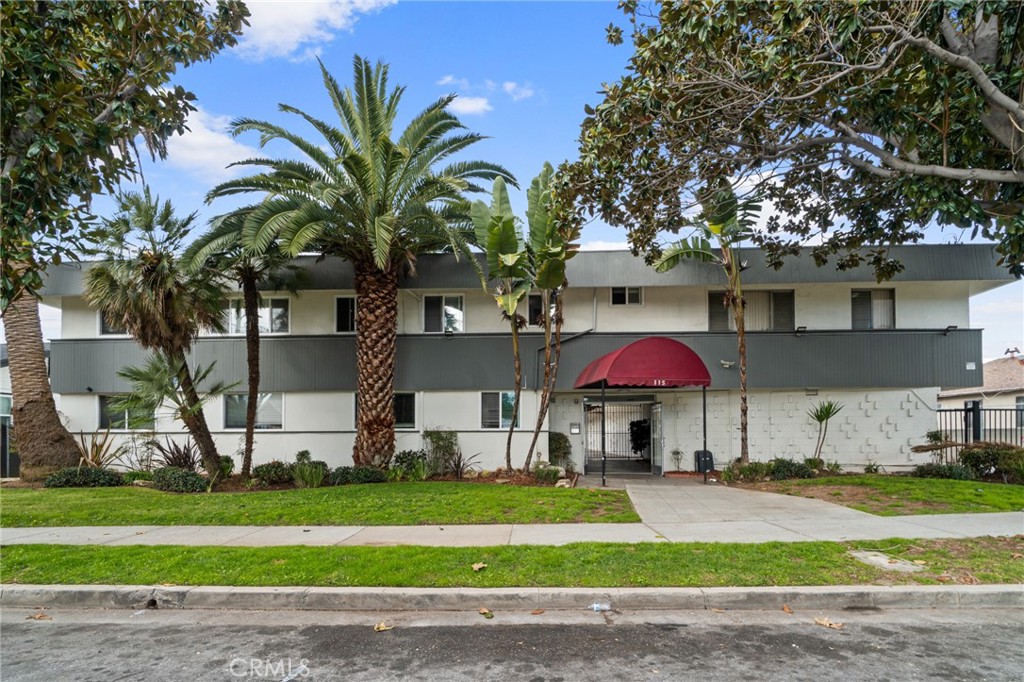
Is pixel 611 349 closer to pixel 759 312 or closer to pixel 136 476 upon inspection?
pixel 759 312

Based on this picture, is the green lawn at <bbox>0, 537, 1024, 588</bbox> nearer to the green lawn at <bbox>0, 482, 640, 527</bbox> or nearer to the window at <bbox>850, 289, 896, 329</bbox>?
the green lawn at <bbox>0, 482, 640, 527</bbox>

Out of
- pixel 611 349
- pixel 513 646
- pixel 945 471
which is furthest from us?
pixel 611 349

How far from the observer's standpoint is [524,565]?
7246 millimetres

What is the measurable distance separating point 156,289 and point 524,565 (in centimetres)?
1102

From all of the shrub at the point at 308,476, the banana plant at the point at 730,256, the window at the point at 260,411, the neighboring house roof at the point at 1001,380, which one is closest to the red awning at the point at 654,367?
the banana plant at the point at 730,256

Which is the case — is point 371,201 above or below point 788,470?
above

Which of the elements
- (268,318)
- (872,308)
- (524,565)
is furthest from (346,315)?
(872,308)

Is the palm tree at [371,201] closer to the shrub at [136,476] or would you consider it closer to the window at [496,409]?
the window at [496,409]

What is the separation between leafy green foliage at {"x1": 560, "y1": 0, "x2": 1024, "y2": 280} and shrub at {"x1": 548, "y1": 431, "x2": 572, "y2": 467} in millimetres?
8002

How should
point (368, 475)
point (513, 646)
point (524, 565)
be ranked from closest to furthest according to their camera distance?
point (513, 646)
point (524, 565)
point (368, 475)

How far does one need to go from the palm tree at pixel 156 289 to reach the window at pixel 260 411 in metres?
2.88

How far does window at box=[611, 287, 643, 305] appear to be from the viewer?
18219mm

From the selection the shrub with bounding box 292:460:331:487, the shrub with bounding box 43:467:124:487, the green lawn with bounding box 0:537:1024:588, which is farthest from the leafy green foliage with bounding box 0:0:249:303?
the shrub with bounding box 43:467:124:487

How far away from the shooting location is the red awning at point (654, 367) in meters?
14.0
